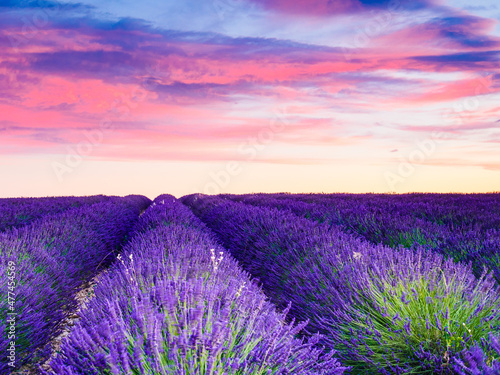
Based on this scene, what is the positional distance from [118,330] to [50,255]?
3204 millimetres

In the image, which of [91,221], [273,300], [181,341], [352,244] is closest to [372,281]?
[352,244]

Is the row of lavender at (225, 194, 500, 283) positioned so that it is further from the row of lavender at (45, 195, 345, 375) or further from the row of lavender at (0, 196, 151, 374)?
the row of lavender at (0, 196, 151, 374)

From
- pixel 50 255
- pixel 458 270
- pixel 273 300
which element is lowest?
pixel 273 300

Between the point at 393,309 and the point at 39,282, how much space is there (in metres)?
3.05

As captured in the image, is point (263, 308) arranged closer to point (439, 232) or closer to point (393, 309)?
point (393, 309)

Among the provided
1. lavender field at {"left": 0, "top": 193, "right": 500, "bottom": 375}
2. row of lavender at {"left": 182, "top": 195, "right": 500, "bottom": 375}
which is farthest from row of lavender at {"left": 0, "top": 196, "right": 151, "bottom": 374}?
row of lavender at {"left": 182, "top": 195, "right": 500, "bottom": 375}

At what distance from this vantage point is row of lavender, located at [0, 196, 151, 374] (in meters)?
2.88

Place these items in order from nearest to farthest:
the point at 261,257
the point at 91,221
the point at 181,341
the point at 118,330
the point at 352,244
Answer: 1. the point at 181,341
2. the point at 118,330
3. the point at 352,244
4. the point at 261,257
5. the point at 91,221

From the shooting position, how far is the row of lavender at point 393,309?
228cm

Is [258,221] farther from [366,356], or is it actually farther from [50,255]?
[366,356]

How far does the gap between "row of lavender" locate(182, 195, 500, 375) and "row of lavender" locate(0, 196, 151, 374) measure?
2.08 m

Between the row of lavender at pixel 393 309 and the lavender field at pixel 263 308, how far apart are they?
0.4 inches

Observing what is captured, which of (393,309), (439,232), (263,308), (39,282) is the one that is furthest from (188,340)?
(439,232)

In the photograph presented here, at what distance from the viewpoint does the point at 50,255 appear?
14.5ft
